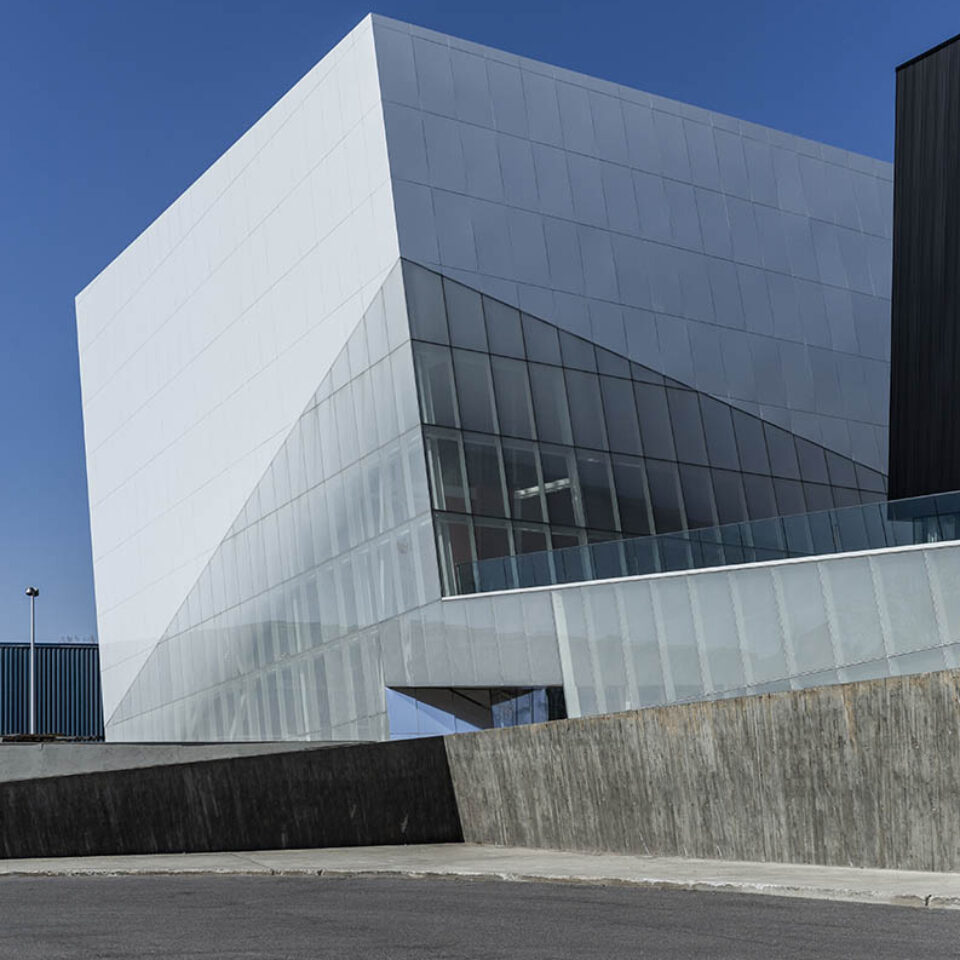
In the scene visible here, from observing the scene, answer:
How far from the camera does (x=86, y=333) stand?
2384 inches

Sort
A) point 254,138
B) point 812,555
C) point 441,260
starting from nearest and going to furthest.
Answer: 1. point 812,555
2. point 441,260
3. point 254,138

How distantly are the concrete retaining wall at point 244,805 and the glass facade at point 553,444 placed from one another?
11628mm

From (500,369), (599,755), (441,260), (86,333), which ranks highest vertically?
(86,333)

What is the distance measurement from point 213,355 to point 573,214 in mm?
13768

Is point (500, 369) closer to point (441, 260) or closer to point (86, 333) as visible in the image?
point (441, 260)

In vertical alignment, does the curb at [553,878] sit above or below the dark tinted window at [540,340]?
below

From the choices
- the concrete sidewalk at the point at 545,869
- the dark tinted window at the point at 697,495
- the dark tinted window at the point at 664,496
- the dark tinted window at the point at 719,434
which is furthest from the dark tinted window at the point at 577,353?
the concrete sidewalk at the point at 545,869

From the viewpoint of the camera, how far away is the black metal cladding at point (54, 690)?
91.4 m

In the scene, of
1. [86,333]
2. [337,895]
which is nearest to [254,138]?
[86,333]

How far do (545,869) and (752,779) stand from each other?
2.77 metres

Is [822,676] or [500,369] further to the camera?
[500,369]

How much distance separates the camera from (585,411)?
138ft

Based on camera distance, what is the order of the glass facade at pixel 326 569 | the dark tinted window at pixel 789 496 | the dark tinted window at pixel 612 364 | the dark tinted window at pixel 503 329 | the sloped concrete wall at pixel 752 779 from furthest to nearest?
1. the dark tinted window at pixel 789 496
2. the dark tinted window at pixel 612 364
3. the dark tinted window at pixel 503 329
4. the glass facade at pixel 326 569
5. the sloped concrete wall at pixel 752 779

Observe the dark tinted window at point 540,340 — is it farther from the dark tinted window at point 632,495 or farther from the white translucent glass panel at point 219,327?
the white translucent glass panel at point 219,327
